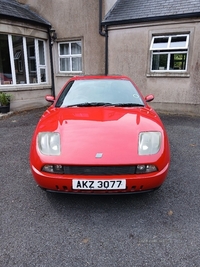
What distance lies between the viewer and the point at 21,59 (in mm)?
9250

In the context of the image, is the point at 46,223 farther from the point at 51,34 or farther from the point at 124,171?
the point at 51,34

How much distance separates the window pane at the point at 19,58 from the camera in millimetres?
8906

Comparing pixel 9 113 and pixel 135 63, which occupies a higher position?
pixel 135 63

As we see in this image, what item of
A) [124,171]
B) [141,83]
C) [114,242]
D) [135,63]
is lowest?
[114,242]

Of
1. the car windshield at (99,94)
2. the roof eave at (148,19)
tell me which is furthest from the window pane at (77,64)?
the car windshield at (99,94)

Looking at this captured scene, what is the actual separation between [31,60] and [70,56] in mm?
1880

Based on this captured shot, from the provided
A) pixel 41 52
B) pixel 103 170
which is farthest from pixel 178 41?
pixel 103 170

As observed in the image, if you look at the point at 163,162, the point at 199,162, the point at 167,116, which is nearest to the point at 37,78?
the point at 167,116

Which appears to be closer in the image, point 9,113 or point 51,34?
point 9,113

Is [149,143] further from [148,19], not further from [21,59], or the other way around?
[21,59]

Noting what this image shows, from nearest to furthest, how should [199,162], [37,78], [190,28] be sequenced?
[199,162]
[190,28]
[37,78]

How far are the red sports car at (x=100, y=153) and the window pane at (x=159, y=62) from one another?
6.33m

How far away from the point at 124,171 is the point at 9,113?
705cm

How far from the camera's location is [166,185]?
310 cm
